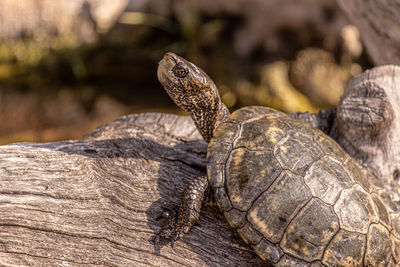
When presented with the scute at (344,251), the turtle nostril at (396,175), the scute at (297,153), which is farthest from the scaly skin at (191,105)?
the turtle nostril at (396,175)

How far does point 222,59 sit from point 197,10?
1.10 meters

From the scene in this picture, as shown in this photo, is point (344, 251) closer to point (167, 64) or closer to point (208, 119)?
point (208, 119)

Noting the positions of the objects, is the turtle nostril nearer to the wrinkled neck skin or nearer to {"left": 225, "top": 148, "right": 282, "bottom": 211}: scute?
{"left": 225, "top": 148, "right": 282, "bottom": 211}: scute

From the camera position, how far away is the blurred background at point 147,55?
598 centimetres

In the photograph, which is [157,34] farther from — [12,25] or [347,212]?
[347,212]

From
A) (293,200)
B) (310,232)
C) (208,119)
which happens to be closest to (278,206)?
(293,200)

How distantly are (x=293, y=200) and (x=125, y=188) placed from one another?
3.78 ft

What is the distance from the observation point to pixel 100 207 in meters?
2.08

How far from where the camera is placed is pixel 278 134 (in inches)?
87.8

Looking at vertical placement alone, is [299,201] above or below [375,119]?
below

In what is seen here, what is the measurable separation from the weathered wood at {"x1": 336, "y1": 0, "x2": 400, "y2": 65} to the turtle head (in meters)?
1.80

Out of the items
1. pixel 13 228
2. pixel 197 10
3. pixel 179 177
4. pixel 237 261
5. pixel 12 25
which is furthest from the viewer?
pixel 197 10

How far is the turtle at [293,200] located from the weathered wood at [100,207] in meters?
0.15

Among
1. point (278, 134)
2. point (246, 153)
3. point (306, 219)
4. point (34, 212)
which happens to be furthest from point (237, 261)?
point (34, 212)
